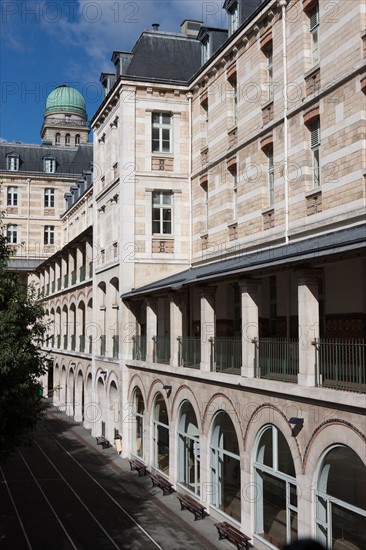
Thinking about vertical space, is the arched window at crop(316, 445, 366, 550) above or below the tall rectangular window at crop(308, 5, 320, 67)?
below

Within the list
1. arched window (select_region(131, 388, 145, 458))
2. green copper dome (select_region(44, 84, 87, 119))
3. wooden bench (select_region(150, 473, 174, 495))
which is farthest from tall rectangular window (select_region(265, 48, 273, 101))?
green copper dome (select_region(44, 84, 87, 119))

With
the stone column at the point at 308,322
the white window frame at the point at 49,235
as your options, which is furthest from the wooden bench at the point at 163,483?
the white window frame at the point at 49,235

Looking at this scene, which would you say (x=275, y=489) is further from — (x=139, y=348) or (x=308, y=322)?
(x=139, y=348)

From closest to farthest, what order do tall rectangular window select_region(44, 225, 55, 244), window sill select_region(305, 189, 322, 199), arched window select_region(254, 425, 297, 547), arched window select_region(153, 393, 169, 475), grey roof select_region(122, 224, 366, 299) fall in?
grey roof select_region(122, 224, 366, 299)
arched window select_region(254, 425, 297, 547)
window sill select_region(305, 189, 322, 199)
arched window select_region(153, 393, 169, 475)
tall rectangular window select_region(44, 225, 55, 244)

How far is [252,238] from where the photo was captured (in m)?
22.9

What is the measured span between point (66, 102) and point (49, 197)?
2752 cm

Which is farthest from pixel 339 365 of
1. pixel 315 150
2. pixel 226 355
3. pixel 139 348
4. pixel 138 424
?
pixel 138 424

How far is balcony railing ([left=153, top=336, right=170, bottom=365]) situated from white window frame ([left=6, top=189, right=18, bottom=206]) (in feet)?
127

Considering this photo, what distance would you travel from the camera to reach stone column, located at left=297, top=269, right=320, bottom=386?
1504 cm

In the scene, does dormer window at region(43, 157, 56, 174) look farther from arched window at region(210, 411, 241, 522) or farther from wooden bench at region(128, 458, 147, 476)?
arched window at region(210, 411, 241, 522)

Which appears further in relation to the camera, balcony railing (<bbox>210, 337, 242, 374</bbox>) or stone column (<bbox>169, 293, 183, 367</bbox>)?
stone column (<bbox>169, 293, 183, 367</bbox>)

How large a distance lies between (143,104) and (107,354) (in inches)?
469

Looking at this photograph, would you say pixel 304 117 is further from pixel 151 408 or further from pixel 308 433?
pixel 151 408

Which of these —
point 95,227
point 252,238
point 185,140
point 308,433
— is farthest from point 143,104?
point 308,433
